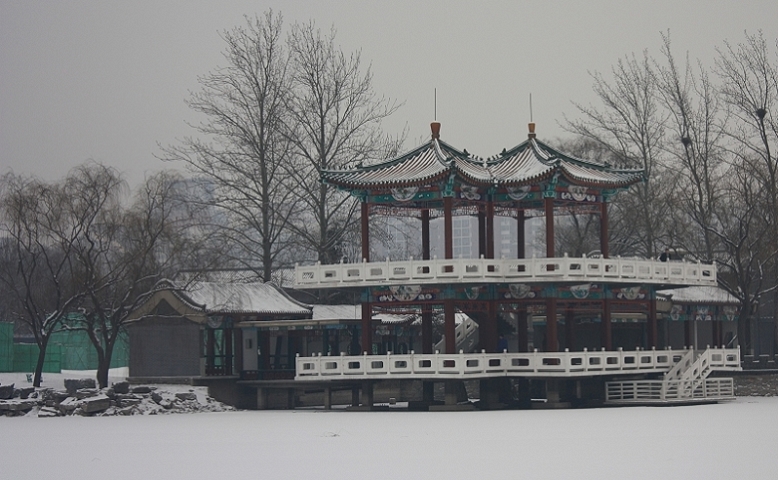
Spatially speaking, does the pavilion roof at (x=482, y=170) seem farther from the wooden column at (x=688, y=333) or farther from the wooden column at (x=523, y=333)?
the wooden column at (x=688, y=333)

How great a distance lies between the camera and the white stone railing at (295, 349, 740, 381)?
43406 millimetres

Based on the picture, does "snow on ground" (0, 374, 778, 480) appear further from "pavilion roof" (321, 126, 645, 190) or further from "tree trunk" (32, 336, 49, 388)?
"pavilion roof" (321, 126, 645, 190)

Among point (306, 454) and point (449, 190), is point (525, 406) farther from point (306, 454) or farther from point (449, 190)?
point (306, 454)

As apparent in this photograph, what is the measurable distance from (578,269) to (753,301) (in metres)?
12.4

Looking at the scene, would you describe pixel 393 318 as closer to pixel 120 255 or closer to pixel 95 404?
pixel 120 255

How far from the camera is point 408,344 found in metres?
55.7

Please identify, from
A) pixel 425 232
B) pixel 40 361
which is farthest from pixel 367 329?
pixel 40 361

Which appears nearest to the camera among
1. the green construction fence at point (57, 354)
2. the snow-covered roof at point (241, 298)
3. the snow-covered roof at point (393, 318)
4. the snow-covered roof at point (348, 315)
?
the snow-covered roof at point (241, 298)

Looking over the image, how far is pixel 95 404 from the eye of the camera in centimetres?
4269

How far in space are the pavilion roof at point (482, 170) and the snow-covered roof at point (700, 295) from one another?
6721mm

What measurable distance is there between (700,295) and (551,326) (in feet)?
38.5

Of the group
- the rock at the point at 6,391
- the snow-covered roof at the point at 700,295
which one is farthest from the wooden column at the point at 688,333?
the rock at the point at 6,391

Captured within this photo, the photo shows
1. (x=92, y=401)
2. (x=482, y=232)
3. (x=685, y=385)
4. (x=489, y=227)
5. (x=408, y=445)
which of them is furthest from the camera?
(x=482, y=232)

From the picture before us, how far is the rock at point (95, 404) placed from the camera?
42.5m
